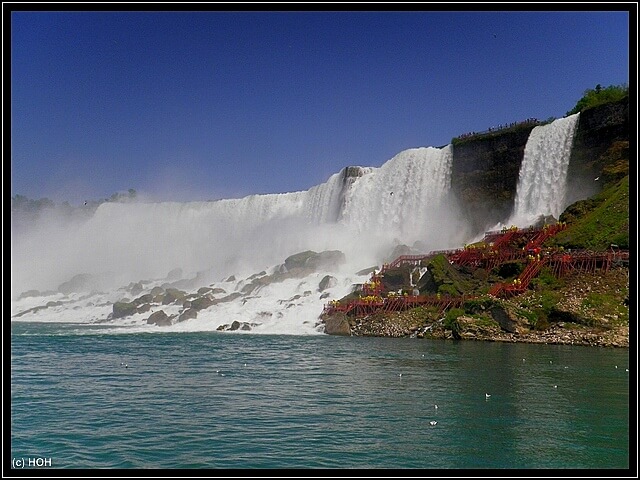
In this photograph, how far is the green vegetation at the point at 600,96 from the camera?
129ft

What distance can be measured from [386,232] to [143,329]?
856 inches

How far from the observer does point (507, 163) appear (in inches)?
1651

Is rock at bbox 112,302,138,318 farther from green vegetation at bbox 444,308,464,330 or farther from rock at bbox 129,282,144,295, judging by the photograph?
green vegetation at bbox 444,308,464,330

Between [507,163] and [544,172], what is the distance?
4.22m

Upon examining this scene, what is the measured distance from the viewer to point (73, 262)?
234ft

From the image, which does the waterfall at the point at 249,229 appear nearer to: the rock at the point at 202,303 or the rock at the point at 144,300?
the rock at the point at 144,300

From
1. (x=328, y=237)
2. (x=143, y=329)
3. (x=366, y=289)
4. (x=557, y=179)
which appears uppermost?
(x=557, y=179)

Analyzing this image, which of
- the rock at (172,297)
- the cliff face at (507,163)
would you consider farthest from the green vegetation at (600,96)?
the rock at (172,297)

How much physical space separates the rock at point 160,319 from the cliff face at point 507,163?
23.0m

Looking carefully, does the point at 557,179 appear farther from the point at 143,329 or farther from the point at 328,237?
the point at 143,329

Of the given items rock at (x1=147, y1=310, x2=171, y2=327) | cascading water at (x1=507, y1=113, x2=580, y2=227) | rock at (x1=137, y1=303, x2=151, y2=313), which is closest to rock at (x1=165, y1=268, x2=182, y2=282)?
rock at (x1=137, y1=303, x2=151, y2=313)

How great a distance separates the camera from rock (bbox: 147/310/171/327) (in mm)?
35406

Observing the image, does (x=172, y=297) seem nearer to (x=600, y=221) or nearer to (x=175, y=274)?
(x=175, y=274)
